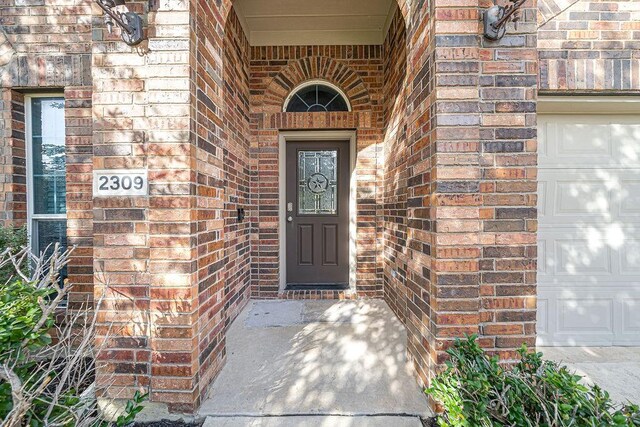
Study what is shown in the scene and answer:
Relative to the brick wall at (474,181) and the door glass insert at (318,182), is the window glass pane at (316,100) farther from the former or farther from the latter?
the brick wall at (474,181)

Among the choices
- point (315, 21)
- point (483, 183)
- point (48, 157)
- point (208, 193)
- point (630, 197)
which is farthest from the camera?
point (315, 21)

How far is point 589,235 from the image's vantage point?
2.58 m

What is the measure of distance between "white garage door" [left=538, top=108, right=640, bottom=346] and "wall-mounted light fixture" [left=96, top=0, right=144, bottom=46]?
309cm

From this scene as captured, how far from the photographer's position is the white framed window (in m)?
2.67

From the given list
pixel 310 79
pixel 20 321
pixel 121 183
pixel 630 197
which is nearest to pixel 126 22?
pixel 121 183

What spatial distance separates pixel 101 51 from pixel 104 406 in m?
2.16

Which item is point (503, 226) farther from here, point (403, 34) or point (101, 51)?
point (101, 51)

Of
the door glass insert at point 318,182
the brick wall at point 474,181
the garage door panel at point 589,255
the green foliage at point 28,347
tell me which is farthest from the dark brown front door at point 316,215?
the green foliage at point 28,347

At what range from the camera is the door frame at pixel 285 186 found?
3873 millimetres

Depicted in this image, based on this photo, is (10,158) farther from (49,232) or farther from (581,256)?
Result: (581,256)

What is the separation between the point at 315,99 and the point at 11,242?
330cm

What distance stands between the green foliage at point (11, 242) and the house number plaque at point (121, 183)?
1100 millimetres

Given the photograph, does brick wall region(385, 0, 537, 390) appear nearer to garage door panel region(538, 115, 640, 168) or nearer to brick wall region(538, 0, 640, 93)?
brick wall region(538, 0, 640, 93)

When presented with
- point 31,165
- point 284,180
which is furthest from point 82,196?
point 284,180
